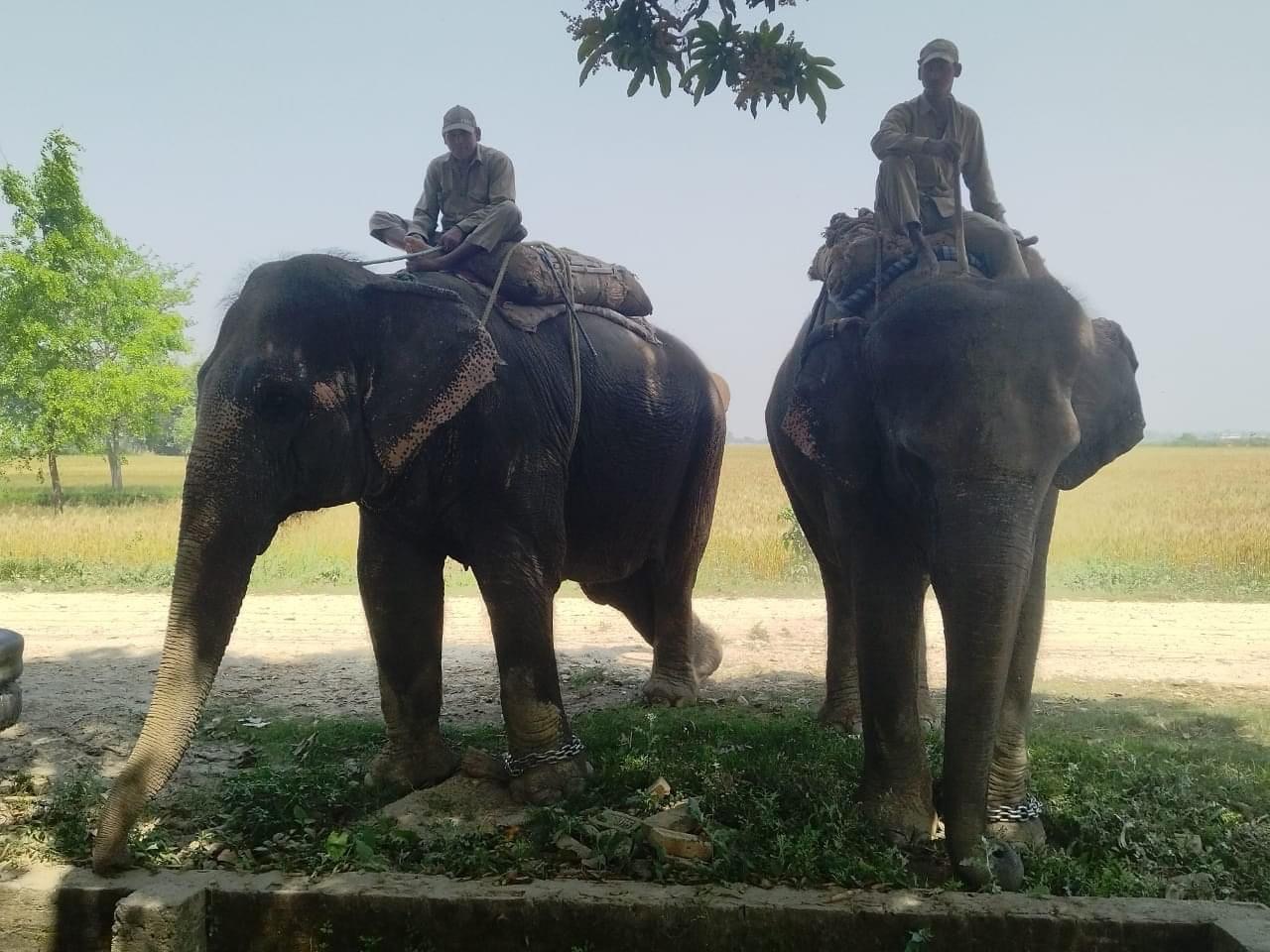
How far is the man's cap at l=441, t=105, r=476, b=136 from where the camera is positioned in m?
5.29

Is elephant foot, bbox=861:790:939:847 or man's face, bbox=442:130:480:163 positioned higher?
man's face, bbox=442:130:480:163

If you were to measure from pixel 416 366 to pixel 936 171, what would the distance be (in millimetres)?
2440

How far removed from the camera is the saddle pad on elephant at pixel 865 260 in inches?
168

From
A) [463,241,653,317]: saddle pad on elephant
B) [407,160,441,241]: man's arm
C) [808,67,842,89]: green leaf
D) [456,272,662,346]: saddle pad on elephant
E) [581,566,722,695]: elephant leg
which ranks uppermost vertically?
[808,67,842,89]: green leaf

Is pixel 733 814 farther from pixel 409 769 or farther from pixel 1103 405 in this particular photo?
pixel 1103 405

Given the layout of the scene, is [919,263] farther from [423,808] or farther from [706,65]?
[423,808]

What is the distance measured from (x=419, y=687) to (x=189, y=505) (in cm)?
153

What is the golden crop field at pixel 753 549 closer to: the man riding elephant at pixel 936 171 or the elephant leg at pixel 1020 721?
the man riding elephant at pixel 936 171

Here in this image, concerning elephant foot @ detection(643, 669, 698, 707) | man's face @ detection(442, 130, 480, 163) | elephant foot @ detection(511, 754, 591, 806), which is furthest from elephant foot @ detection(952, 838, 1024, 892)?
man's face @ detection(442, 130, 480, 163)

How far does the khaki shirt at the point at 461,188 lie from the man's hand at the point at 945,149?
2.10 m

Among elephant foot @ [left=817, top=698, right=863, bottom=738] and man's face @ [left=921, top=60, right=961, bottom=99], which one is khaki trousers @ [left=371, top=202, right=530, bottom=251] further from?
elephant foot @ [left=817, top=698, right=863, bottom=738]

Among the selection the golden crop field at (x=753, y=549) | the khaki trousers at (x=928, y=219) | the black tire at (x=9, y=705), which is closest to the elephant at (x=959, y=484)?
the khaki trousers at (x=928, y=219)

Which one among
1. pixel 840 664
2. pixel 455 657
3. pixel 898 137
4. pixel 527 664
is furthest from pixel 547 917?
pixel 455 657

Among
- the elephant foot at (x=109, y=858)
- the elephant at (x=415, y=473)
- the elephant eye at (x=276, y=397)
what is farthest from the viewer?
the elephant eye at (x=276, y=397)
